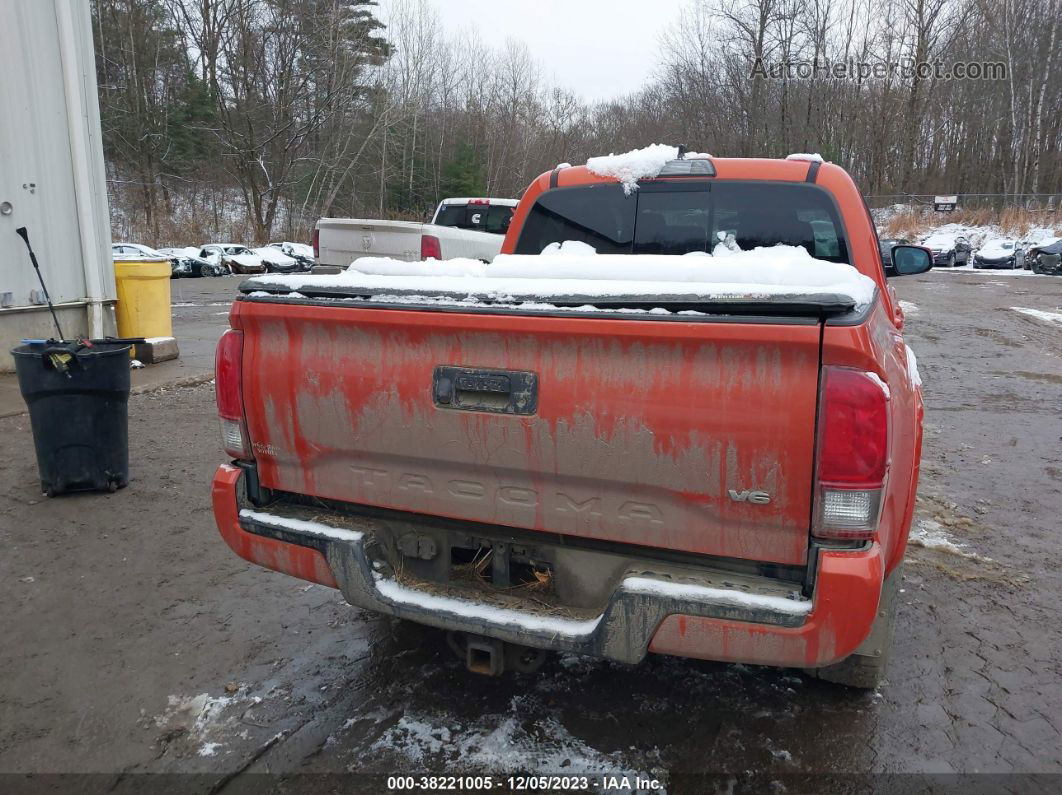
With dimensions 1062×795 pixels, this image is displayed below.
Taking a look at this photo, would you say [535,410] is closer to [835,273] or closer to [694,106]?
[835,273]

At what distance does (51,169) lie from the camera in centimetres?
855

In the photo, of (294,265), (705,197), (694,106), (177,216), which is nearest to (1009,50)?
(694,106)

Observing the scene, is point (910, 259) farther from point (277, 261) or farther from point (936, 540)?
point (277, 261)

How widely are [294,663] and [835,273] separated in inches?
108

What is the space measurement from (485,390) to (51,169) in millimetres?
8389

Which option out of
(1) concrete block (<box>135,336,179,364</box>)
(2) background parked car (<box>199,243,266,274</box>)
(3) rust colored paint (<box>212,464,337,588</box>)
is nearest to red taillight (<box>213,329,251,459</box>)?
(3) rust colored paint (<box>212,464,337,588</box>)

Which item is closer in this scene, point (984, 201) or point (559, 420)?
point (559, 420)

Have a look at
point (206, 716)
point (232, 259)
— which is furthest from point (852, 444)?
point (232, 259)

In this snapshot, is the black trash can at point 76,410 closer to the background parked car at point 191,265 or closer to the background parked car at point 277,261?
the background parked car at point 191,265

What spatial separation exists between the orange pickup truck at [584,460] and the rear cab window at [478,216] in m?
12.3

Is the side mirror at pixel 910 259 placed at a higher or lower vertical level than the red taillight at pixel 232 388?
higher

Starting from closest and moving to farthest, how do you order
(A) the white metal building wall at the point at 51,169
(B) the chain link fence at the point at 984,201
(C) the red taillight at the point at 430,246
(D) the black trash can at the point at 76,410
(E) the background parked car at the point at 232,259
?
(D) the black trash can at the point at 76,410 < (A) the white metal building wall at the point at 51,169 < (C) the red taillight at the point at 430,246 < (E) the background parked car at the point at 232,259 < (B) the chain link fence at the point at 984,201

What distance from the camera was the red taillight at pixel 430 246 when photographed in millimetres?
11789

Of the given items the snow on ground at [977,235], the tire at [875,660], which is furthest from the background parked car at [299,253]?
the tire at [875,660]
